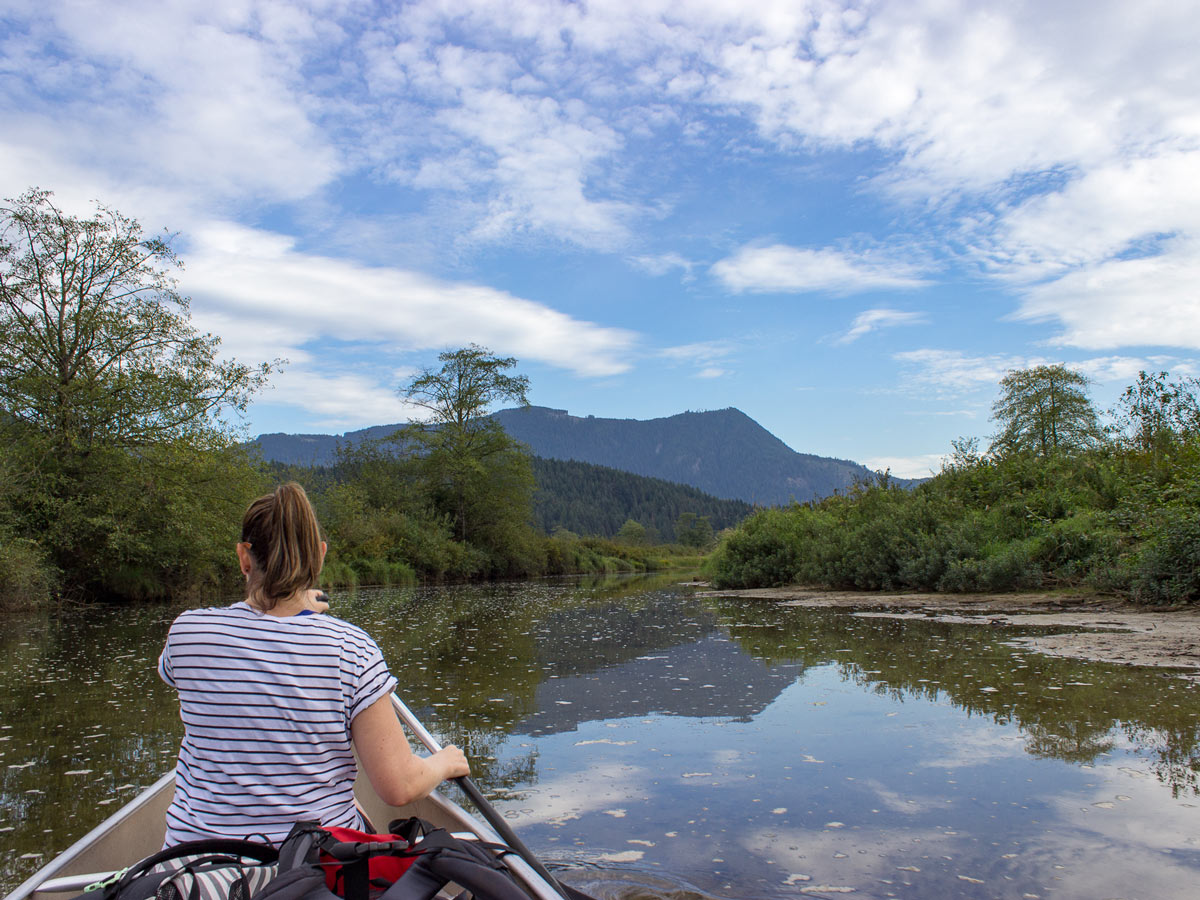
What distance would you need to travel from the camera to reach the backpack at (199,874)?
1752 millimetres

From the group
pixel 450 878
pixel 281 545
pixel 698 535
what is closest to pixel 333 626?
pixel 281 545

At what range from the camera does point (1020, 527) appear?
17.2 metres

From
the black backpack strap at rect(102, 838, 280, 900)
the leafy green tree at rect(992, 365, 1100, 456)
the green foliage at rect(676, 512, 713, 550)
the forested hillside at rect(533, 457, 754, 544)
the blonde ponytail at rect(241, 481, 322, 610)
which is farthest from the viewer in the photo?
the forested hillside at rect(533, 457, 754, 544)

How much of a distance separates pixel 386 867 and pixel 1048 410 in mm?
42159

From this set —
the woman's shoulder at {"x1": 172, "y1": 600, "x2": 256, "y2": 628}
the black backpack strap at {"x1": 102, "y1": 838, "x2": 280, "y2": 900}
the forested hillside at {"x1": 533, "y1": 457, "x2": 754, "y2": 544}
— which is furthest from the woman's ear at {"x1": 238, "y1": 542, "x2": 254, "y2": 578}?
the forested hillside at {"x1": 533, "y1": 457, "x2": 754, "y2": 544}

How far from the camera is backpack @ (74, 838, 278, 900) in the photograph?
5.75 ft

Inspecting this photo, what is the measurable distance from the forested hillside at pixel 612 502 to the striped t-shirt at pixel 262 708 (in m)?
111

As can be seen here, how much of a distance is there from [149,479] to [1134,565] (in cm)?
2195

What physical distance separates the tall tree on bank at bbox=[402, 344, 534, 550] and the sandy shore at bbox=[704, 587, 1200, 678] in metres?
26.3

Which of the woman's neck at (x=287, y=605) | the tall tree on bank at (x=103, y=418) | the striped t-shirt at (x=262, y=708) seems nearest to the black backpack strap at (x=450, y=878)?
the striped t-shirt at (x=262, y=708)

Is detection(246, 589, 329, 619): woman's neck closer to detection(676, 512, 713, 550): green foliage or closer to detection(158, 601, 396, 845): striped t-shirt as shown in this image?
detection(158, 601, 396, 845): striped t-shirt

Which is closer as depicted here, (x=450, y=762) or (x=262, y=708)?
(x=262, y=708)

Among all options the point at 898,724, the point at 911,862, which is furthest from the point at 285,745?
the point at 898,724

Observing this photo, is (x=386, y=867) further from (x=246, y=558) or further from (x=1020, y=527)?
(x=1020, y=527)
